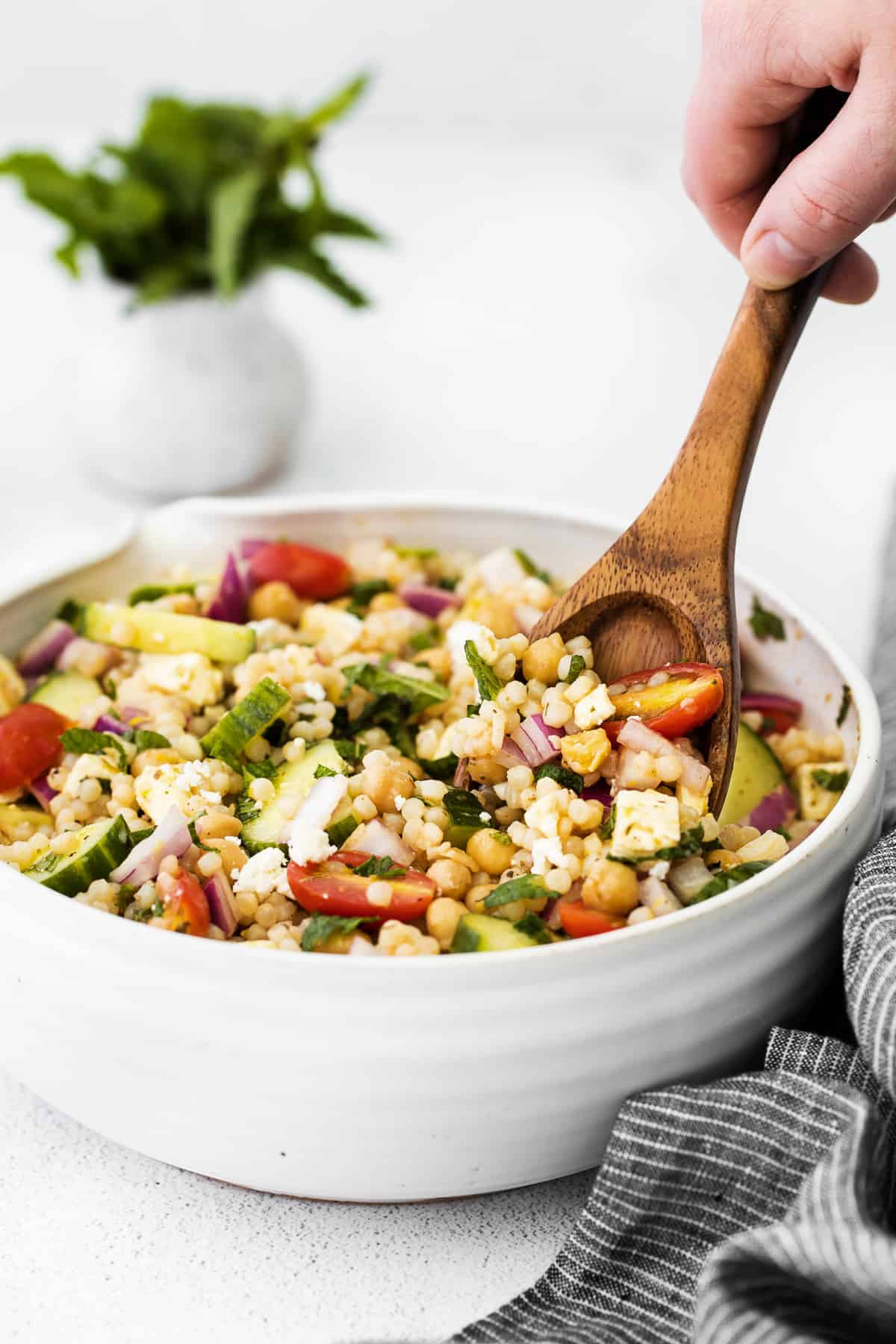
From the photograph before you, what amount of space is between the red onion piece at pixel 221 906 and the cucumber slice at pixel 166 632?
0.59 meters

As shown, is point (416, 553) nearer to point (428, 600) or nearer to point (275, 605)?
point (428, 600)

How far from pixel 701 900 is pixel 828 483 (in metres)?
2.30

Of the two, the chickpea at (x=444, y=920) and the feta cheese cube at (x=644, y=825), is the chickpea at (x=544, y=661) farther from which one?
the chickpea at (x=444, y=920)

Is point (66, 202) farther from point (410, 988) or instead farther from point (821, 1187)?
point (821, 1187)

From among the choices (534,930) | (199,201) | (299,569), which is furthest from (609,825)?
(199,201)

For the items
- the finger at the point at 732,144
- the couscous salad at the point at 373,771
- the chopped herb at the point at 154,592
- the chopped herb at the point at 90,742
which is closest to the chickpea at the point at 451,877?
the couscous salad at the point at 373,771

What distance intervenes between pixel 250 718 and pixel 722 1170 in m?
0.93

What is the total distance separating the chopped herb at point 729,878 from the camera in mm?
1825

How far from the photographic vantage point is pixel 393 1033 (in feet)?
5.34

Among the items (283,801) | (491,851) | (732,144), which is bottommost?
(283,801)

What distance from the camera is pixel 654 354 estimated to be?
469 cm

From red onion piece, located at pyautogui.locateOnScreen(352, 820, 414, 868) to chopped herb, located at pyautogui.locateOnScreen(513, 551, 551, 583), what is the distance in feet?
2.63

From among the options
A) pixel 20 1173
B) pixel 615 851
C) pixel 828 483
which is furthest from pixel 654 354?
pixel 20 1173

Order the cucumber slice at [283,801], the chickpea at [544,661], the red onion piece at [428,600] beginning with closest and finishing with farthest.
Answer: the cucumber slice at [283,801]
the chickpea at [544,661]
the red onion piece at [428,600]
